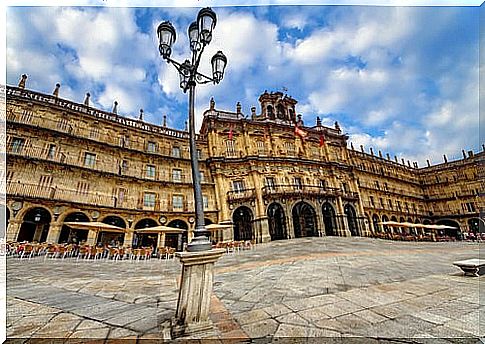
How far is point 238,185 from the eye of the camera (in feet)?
68.4

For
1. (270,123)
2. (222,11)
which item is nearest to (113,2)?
(222,11)

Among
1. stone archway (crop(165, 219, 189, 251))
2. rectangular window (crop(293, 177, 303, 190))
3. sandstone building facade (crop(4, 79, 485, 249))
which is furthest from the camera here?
rectangular window (crop(293, 177, 303, 190))

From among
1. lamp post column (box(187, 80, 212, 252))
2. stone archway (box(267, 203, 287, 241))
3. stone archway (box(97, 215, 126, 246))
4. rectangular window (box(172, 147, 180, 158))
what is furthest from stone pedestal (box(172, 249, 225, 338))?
rectangular window (box(172, 147, 180, 158))

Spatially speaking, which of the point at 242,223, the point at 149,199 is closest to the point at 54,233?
the point at 149,199

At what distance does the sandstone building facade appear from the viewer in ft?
48.2

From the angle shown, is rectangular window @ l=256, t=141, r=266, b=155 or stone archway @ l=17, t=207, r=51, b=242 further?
rectangular window @ l=256, t=141, r=266, b=155

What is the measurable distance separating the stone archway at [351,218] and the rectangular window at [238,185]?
37.5 ft

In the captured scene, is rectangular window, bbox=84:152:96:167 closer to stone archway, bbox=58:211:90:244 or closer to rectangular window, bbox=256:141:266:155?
stone archway, bbox=58:211:90:244

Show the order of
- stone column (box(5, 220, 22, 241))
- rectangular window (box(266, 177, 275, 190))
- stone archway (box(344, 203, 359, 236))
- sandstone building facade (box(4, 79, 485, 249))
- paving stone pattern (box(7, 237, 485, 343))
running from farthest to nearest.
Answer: stone archway (box(344, 203, 359, 236)) → rectangular window (box(266, 177, 275, 190)) → sandstone building facade (box(4, 79, 485, 249)) → stone column (box(5, 220, 22, 241)) → paving stone pattern (box(7, 237, 485, 343))

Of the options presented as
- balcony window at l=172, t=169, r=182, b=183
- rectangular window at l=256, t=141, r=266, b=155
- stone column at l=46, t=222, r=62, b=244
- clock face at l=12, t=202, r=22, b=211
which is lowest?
stone column at l=46, t=222, r=62, b=244

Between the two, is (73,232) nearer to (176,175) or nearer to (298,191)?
(176,175)

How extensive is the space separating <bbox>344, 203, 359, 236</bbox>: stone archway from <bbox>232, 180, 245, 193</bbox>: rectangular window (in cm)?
1144

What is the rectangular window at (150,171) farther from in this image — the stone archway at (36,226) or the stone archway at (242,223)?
the stone archway at (242,223)

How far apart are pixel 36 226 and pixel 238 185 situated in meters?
14.7
